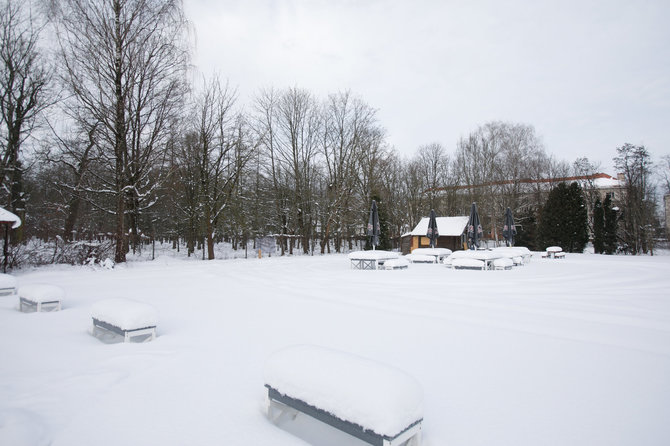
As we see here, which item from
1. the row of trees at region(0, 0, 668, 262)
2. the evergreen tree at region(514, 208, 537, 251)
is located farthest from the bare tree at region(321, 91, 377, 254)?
the evergreen tree at region(514, 208, 537, 251)

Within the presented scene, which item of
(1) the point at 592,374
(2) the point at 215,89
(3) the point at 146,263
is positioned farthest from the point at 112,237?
(1) the point at 592,374

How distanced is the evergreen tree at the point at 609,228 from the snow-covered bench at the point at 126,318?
40.2 meters

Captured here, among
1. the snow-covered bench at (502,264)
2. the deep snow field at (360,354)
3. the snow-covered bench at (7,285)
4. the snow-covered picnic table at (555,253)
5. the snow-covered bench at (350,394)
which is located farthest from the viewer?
the snow-covered picnic table at (555,253)

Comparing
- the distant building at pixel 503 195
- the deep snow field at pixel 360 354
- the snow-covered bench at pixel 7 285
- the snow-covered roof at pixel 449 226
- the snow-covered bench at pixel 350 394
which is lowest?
the deep snow field at pixel 360 354

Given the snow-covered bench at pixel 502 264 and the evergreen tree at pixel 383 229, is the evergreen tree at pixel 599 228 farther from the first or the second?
the snow-covered bench at pixel 502 264

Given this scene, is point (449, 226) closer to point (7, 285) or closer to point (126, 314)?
point (7, 285)

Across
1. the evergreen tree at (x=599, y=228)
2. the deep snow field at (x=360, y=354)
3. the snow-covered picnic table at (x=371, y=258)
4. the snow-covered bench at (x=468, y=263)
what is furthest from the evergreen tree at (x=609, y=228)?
the deep snow field at (x=360, y=354)

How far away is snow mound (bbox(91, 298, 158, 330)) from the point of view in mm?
5645

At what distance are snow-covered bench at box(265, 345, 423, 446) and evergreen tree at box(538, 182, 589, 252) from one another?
37023mm

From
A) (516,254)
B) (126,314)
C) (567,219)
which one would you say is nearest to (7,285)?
(126,314)

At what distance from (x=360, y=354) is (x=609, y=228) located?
3907 centimetres

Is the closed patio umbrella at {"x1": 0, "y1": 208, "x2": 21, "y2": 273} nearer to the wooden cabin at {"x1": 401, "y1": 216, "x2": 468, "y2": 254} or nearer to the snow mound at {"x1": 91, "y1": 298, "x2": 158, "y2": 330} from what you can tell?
the snow mound at {"x1": 91, "y1": 298, "x2": 158, "y2": 330}

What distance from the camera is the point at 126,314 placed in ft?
18.7

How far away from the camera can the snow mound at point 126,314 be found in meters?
5.64
